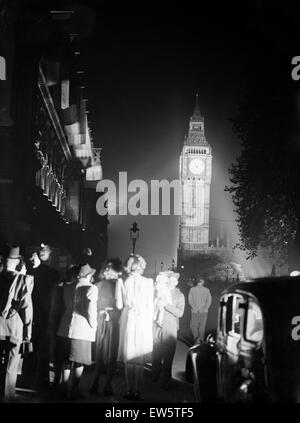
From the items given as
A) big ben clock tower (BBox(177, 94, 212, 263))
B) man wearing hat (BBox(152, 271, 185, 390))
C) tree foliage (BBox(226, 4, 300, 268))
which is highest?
big ben clock tower (BBox(177, 94, 212, 263))

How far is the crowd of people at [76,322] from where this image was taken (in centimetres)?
654

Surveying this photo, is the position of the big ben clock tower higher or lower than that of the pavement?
higher

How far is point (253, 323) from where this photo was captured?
4.68 metres

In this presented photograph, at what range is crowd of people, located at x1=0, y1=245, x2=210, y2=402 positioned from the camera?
21.5 feet

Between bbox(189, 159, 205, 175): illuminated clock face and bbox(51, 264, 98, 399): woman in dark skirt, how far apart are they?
379 ft

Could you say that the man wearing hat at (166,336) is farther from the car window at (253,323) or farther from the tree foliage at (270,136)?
the tree foliage at (270,136)

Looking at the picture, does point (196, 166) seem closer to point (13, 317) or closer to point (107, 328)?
point (107, 328)

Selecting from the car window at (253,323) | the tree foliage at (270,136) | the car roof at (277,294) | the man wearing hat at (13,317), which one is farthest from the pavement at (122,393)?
the tree foliage at (270,136)

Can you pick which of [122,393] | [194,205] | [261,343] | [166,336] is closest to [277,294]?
[261,343]

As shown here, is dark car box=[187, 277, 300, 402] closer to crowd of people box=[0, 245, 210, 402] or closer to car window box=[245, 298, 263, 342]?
car window box=[245, 298, 263, 342]

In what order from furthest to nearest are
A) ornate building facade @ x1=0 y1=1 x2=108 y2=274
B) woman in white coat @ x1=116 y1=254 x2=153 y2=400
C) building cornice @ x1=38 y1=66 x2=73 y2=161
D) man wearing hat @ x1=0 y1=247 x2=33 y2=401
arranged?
building cornice @ x1=38 y1=66 x2=73 y2=161, ornate building facade @ x1=0 y1=1 x2=108 y2=274, woman in white coat @ x1=116 y1=254 x2=153 y2=400, man wearing hat @ x1=0 y1=247 x2=33 y2=401

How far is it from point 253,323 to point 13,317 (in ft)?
11.7

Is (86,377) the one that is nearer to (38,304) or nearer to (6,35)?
(38,304)

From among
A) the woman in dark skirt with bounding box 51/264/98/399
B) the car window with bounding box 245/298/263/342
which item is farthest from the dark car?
the woman in dark skirt with bounding box 51/264/98/399
